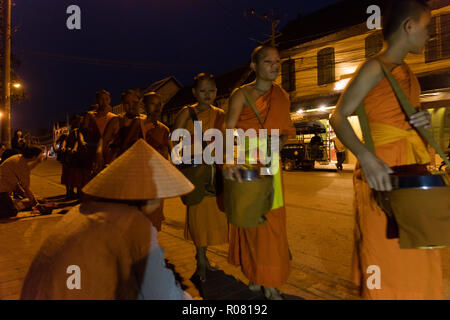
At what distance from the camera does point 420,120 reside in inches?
63.8

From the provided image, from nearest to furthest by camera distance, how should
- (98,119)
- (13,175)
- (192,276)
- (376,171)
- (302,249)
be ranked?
(376,171), (192,276), (302,249), (98,119), (13,175)

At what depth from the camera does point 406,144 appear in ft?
5.73

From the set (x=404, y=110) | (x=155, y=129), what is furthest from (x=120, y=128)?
(x=404, y=110)

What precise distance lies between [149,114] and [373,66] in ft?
9.95

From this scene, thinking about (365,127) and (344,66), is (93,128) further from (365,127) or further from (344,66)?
(344,66)

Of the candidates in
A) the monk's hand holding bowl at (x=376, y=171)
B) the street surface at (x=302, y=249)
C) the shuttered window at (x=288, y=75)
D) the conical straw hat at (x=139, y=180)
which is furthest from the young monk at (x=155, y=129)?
the shuttered window at (x=288, y=75)

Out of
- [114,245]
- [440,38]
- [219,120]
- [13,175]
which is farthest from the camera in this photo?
[440,38]

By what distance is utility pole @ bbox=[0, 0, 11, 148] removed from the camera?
38.7 ft

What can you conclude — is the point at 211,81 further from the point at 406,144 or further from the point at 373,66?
the point at 406,144

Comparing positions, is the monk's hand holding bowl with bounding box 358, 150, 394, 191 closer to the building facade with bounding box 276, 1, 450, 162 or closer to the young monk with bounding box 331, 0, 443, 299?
the young monk with bounding box 331, 0, 443, 299

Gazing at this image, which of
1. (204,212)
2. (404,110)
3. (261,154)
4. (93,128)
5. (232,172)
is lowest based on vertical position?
(204,212)

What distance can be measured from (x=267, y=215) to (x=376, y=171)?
1039 millimetres

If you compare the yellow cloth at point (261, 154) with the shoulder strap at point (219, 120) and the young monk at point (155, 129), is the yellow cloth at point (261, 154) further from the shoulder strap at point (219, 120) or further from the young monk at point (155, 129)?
the young monk at point (155, 129)
